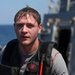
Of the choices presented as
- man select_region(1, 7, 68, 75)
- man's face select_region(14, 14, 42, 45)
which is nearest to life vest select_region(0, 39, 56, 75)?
man select_region(1, 7, 68, 75)

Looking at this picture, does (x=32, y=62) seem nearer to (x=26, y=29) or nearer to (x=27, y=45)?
(x=27, y=45)

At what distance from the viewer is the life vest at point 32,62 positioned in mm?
3029

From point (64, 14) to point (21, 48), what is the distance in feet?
31.6

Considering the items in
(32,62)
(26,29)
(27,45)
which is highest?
(26,29)

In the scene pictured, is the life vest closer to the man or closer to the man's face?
the man

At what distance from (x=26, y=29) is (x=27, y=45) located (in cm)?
15

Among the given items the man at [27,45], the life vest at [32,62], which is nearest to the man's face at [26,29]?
the man at [27,45]

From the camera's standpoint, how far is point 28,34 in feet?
9.60

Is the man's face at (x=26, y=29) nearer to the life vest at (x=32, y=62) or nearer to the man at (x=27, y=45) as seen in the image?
the man at (x=27, y=45)

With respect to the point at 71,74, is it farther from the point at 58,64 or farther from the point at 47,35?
the point at 58,64

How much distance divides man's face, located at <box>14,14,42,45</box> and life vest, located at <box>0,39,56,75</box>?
0.19 meters

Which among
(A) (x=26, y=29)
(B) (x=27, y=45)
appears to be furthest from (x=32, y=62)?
(A) (x=26, y=29)

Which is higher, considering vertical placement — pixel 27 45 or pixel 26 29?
pixel 26 29

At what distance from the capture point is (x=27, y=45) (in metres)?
2.98
